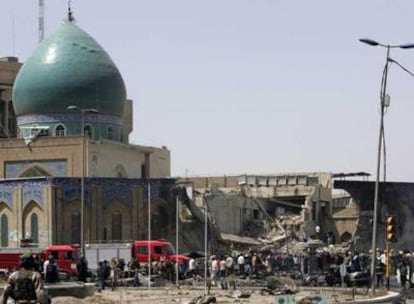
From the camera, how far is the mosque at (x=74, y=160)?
186 feet

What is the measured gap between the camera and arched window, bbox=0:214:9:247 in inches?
2254

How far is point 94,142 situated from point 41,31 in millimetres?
20187

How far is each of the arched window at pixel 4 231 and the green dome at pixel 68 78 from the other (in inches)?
317

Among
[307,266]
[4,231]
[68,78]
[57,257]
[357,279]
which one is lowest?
[307,266]

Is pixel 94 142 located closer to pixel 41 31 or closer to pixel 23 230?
pixel 23 230

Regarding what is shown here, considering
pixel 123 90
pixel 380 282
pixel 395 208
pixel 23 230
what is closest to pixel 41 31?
pixel 123 90

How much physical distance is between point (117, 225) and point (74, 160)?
4.52m

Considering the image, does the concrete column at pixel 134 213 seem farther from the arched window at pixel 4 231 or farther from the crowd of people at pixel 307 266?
the crowd of people at pixel 307 266

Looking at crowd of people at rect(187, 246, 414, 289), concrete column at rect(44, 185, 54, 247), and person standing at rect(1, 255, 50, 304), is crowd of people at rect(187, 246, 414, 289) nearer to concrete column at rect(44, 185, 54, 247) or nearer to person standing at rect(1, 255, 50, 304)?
concrete column at rect(44, 185, 54, 247)

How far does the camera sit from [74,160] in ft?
197

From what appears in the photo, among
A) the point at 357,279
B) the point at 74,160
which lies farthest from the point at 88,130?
the point at 357,279

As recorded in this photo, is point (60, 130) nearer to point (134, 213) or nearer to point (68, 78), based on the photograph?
point (68, 78)

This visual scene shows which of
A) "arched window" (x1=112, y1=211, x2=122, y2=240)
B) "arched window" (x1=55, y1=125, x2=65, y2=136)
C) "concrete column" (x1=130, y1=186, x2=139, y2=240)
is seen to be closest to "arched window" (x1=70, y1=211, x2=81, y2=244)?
"arched window" (x1=112, y1=211, x2=122, y2=240)

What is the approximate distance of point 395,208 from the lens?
57.1m
